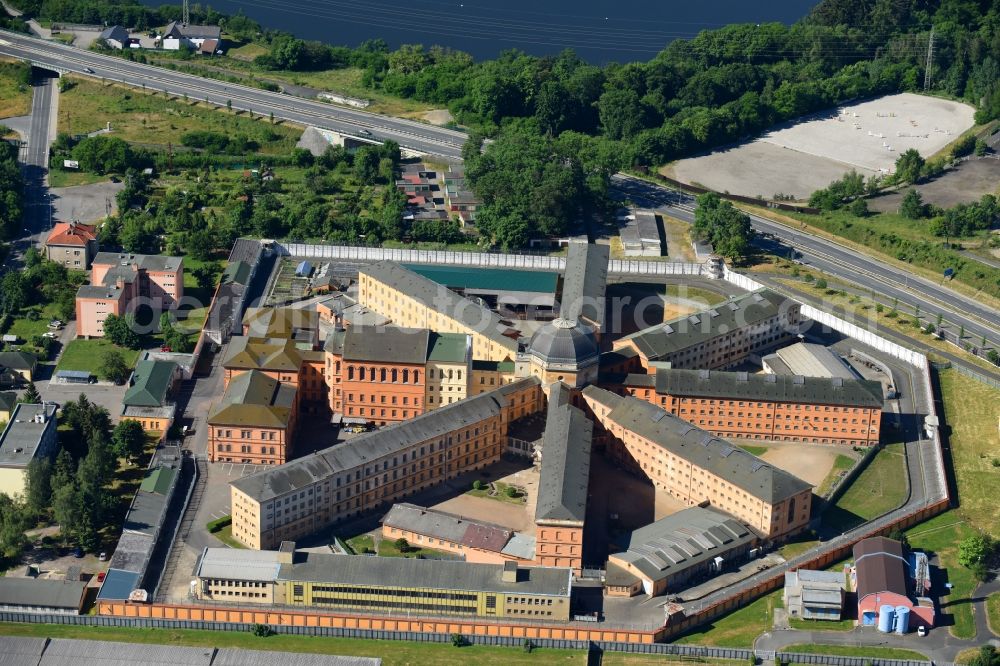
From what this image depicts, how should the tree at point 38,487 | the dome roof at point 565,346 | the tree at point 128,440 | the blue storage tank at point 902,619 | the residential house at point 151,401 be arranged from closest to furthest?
1. the blue storage tank at point 902,619
2. the tree at point 38,487
3. the tree at point 128,440
4. the dome roof at point 565,346
5. the residential house at point 151,401

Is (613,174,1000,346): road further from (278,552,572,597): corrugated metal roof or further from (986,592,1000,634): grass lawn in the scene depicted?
(278,552,572,597): corrugated metal roof

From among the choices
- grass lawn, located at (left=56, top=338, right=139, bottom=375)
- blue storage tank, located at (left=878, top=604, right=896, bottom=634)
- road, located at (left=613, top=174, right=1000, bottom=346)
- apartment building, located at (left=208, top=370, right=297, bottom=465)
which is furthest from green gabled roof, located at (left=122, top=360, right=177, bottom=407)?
road, located at (left=613, top=174, right=1000, bottom=346)

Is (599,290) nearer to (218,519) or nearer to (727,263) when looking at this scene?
(727,263)

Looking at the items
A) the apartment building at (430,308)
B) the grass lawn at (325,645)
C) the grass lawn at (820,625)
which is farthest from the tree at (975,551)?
the apartment building at (430,308)

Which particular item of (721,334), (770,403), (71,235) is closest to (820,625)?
(770,403)

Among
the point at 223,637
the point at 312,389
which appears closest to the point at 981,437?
the point at 312,389

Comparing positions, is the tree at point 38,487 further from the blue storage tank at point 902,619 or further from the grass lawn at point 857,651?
the blue storage tank at point 902,619
